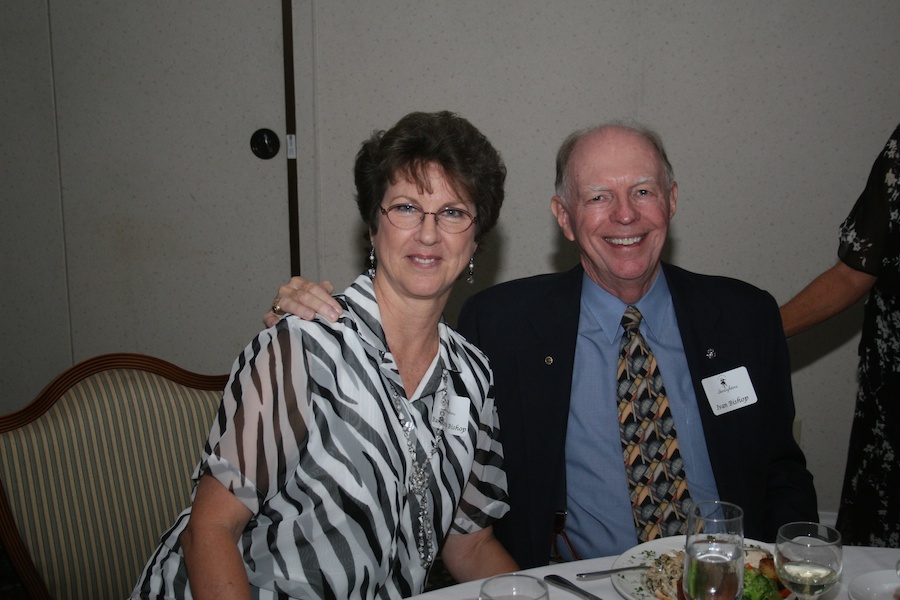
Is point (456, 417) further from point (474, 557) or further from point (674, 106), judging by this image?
point (674, 106)

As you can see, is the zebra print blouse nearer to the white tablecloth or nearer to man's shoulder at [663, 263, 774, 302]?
the white tablecloth

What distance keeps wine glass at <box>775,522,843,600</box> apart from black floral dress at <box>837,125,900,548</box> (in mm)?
1249

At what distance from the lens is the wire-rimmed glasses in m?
1.81

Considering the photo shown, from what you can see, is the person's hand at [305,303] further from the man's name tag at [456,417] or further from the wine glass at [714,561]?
the wine glass at [714,561]

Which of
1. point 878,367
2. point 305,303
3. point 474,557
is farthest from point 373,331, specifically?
point 878,367

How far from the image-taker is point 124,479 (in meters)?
1.98

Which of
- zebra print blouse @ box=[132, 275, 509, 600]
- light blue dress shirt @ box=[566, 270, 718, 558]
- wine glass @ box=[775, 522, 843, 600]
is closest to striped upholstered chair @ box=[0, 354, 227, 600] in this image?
zebra print blouse @ box=[132, 275, 509, 600]

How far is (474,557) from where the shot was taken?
1.96 meters

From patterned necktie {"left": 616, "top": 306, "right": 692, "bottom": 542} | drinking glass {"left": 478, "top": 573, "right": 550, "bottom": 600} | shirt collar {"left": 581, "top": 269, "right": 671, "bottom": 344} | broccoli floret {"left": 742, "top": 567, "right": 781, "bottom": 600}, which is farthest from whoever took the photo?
shirt collar {"left": 581, "top": 269, "right": 671, "bottom": 344}

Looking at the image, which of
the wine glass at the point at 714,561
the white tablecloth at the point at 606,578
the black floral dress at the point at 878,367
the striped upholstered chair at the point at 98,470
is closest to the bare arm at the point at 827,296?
the black floral dress at the point at 878,367

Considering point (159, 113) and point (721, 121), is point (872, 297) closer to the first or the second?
point (721, 121)

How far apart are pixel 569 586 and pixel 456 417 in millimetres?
521

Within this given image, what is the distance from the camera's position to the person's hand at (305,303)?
1.69 m

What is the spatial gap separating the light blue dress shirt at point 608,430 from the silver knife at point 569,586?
2.15 feet
